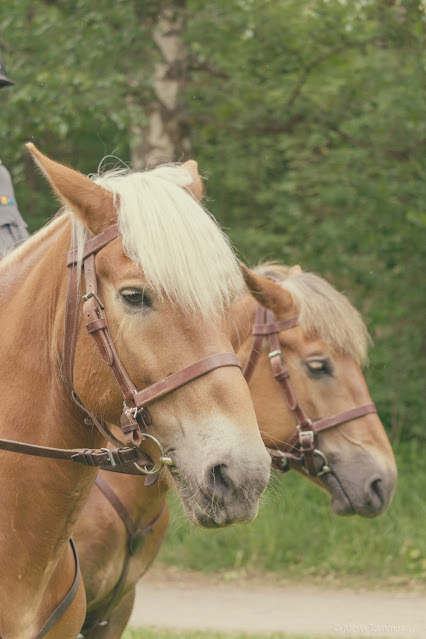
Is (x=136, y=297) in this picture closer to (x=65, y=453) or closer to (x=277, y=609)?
(x=65, y=453)

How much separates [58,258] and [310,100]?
730cm

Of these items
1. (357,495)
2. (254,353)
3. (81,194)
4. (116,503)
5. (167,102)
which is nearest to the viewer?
(81,194)

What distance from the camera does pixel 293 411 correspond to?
15.2 feet

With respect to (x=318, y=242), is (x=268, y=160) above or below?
above

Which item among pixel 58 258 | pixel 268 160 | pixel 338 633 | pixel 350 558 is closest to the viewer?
pixel 58 258

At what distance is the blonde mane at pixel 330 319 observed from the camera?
474 cm

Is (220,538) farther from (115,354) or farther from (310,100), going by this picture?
(115,354)

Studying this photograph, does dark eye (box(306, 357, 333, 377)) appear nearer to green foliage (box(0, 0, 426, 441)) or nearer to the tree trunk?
green foliage (box(0, 0, 426, 441))

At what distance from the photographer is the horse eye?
4.68 metres

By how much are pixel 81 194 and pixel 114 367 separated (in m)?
0.53

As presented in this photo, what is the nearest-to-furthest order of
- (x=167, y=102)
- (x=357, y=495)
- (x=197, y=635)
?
(x=357, y=495) → (x=197, y=635) → (x=167, y=102)

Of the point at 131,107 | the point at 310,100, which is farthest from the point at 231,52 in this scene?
the point at 131,107

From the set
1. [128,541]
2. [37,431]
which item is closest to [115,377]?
[37,431]

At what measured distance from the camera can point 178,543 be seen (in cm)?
898
